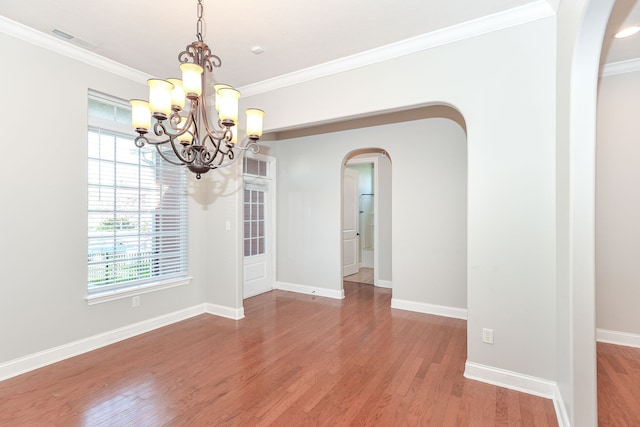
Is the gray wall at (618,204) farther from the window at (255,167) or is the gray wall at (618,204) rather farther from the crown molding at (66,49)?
the crown molding at (66,49)

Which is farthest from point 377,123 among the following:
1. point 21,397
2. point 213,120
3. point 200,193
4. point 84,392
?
point 21,397

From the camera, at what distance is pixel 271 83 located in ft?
12.7

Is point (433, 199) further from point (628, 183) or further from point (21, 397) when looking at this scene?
point (21, 397)

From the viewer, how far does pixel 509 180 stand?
261cm

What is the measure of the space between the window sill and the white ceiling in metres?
2.49

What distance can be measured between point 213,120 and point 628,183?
4964mm

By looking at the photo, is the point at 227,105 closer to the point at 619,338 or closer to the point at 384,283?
the point at 619,338

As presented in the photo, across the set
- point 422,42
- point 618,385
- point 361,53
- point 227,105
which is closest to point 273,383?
point 227,105

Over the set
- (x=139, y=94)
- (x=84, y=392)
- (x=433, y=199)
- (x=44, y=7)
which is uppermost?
(x=44, y=7)

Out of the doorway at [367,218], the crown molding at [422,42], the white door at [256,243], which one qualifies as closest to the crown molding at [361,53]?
the crown molding at [422,42]

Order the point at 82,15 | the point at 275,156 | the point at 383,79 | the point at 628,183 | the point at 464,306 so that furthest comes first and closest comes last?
1. the point at 275,156
2. the point at 464,306
3. the point at 628,183
4. the point at 383,79
5. the point at 82,15

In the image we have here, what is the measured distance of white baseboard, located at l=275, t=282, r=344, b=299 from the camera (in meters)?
5.26

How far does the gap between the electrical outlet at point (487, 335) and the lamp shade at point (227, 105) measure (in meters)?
2.61

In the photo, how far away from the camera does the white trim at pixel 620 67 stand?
3336 millimetres
